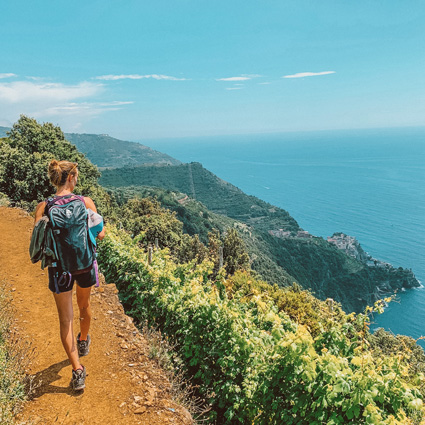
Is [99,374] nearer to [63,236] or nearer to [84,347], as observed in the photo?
[84,347]

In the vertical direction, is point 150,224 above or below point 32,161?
below

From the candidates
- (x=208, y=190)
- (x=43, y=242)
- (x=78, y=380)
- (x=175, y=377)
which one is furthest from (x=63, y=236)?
(x=208, y=190)

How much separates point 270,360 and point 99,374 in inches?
81.2

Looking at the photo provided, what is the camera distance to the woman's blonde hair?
288 cm

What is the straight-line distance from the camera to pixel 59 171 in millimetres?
2898

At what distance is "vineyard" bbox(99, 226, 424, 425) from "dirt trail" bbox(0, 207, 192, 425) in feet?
2.36

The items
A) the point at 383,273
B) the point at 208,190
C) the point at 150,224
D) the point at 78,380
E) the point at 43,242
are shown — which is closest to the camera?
the point at 43,242

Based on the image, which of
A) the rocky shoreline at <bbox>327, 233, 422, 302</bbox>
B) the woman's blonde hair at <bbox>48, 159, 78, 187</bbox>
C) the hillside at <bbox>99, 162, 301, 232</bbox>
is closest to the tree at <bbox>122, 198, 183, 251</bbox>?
the woman's blonde hair at <bbox>48, 159, 78, 187</bbox>

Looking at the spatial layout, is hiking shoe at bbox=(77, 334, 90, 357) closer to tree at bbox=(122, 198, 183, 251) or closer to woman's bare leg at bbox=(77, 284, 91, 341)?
woman's bare leg at bbox=(77, 284, 91, 341)

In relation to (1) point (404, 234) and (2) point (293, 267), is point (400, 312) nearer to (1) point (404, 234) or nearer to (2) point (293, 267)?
(2) point (293, 267)

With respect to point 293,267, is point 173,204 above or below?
above

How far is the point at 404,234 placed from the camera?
11119 centimetres

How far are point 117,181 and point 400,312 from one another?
383ft

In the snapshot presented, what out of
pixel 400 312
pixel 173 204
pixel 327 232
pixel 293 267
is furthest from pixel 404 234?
pixel 173 204
